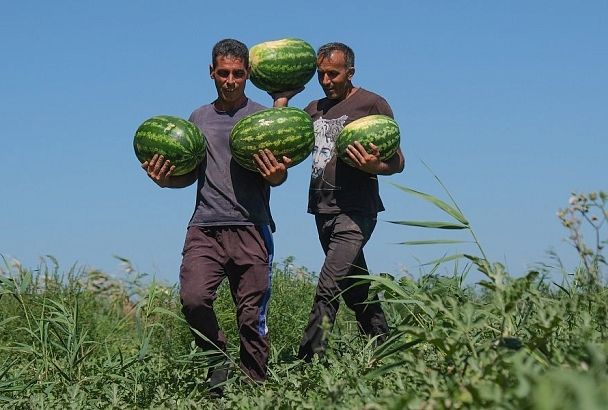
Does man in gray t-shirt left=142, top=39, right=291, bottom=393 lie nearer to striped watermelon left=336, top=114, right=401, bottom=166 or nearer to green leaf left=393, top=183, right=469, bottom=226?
striped watermelon left=336, top=114, right=401, bottom=166

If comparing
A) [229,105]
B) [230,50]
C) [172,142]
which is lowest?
[172,142]

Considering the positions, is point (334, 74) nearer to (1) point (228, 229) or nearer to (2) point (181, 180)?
(2) point (181, 180)

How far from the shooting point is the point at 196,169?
6055 mm

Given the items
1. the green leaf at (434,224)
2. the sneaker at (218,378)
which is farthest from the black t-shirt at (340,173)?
the green leaf at (434,224)

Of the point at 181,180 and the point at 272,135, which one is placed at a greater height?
the point at 272,135

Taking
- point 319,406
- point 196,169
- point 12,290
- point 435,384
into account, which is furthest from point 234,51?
point 435,384

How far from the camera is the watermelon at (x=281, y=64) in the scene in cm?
654

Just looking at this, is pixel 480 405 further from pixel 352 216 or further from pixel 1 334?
pixel 1 334

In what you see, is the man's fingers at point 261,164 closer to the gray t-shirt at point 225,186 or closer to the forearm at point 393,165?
the gray t-shirt at point 225,186

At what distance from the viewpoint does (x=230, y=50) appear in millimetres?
5973

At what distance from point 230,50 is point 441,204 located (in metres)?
2.30

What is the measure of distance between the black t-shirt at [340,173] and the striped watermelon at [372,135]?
0.65 feet

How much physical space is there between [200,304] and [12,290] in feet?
4.19

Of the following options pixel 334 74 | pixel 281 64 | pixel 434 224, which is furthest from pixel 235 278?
pixel 434 224
